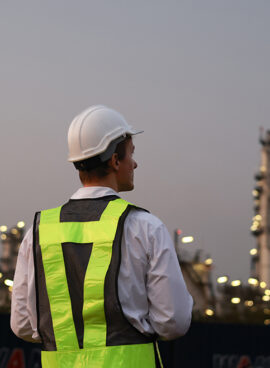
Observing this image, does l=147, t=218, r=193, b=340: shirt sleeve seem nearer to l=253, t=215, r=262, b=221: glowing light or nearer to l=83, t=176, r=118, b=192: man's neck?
l=83, t=176, r=118, b=192: man's neck

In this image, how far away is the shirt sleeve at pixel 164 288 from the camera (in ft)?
13.6

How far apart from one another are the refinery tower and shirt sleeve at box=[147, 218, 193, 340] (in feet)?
402

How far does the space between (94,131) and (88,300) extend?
3.11 ft

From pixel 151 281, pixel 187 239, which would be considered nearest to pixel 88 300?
pixel 151 281

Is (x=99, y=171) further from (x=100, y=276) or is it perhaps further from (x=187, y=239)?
(x=187, y=239)

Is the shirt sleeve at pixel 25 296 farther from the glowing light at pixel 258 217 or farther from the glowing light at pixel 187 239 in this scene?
the glowing light at pixel 258 217

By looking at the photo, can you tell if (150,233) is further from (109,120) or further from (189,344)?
(189,344)

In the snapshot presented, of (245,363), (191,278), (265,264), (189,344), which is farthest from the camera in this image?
(265,264)

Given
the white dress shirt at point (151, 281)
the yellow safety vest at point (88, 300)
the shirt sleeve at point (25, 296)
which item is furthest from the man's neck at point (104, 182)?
the shirt sleeve at point (25, 296)

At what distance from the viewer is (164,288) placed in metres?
4.14

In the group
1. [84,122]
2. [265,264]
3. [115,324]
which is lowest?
[265,264]

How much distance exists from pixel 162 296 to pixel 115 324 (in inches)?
10.5

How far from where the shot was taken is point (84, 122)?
183 inches

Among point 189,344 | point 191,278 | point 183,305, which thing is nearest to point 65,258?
point 183,305
